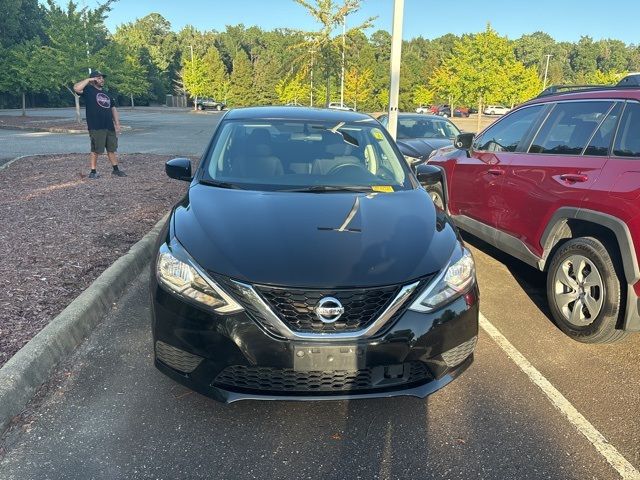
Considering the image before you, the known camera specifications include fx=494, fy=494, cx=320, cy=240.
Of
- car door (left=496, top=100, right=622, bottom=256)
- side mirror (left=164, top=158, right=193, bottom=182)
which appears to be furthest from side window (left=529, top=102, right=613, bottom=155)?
side mirror (left=164, top=158, right=193, bottom=182)

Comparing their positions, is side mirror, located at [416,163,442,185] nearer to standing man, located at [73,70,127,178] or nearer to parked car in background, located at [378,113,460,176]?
parked car in background, located at [378,113,460,176]

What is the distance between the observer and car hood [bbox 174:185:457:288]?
96.8 inches

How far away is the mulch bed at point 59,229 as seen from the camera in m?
3.77

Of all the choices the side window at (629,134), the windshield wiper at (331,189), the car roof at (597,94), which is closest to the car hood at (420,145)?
the car roof at (597,94)

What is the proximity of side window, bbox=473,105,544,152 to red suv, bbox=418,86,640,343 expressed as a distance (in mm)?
14

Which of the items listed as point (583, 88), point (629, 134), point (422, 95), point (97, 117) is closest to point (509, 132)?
point (583, 88)

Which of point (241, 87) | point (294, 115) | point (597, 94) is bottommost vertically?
point (294, 115)

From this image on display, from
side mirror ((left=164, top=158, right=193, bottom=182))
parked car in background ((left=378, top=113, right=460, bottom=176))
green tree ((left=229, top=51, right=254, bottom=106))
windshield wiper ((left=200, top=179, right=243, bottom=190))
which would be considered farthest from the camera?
green tree ((left=229, top=51, right=254, bottom=106))

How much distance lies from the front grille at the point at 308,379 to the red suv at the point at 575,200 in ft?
6.03

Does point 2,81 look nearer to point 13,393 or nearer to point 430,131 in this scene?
point 430,131

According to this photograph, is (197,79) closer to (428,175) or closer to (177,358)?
(428,175)

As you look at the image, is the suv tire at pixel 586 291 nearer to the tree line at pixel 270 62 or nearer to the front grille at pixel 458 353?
the front grille at pixel 458 353

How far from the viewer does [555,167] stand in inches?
159

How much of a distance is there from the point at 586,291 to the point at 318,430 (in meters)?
2.34
